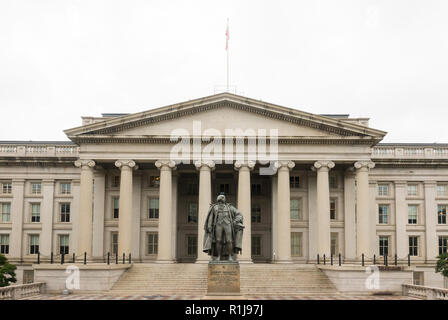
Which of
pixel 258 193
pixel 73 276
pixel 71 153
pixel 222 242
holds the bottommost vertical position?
pixel 73 276

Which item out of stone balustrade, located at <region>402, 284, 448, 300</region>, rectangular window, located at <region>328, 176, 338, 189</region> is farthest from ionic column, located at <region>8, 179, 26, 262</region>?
stone balustrade, located at <region>402, 284, 448, 300</region>

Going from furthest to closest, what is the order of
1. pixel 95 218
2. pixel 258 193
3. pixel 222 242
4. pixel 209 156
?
pixel 258 193
pixel 95 218
pixel 209 156
pixel 222 242

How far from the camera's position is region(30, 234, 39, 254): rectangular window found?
192 feet

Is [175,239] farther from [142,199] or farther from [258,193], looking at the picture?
[258,193]

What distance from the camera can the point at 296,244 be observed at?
5475 centimetres

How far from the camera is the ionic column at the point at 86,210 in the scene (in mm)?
49250

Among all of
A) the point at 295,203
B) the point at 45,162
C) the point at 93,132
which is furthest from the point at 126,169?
the point at 295,203

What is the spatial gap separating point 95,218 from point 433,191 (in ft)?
109

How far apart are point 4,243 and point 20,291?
28.6m

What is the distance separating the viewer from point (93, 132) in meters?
50.0

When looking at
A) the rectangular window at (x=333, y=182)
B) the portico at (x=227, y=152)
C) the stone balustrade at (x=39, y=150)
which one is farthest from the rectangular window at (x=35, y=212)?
the rectangular window at (x=333, y=182)

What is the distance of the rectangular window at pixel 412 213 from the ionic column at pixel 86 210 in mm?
31370

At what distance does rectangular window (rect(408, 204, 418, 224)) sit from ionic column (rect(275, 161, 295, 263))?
1633 cm

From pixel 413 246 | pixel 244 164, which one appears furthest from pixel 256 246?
pixel 413 246
